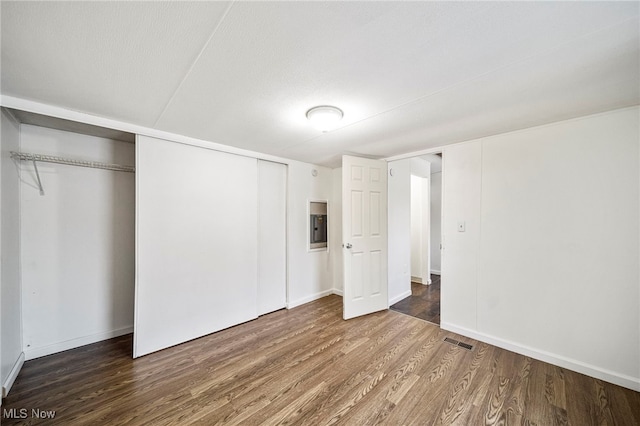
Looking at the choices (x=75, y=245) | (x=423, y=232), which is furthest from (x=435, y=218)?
(x=75, y=245)

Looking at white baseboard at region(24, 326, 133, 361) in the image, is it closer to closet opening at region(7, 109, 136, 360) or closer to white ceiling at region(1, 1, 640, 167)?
closet opening at region(7, 109, 136, 360)

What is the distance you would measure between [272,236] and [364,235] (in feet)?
4.37

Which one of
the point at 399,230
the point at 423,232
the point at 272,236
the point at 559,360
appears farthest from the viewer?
the point at 423,232

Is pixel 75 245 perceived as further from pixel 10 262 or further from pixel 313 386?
pixel 313 386

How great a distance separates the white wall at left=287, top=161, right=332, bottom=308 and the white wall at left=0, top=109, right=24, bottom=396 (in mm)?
2618

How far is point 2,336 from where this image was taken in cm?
173

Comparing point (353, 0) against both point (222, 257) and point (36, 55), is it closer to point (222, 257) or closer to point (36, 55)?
point (36, 55)

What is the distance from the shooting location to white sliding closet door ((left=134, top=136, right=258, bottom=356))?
7.67 feet

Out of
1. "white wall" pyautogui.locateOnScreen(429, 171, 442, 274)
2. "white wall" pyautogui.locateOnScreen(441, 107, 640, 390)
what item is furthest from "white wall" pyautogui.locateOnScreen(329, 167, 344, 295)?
"white wall" pyautogui.locateOnScreen(429, 171, 442, 274)

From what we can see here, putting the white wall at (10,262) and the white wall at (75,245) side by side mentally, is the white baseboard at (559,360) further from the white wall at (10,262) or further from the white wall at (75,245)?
the white wall at (10,262)

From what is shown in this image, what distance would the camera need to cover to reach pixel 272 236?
135 inches

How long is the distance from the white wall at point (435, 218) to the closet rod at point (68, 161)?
566cm

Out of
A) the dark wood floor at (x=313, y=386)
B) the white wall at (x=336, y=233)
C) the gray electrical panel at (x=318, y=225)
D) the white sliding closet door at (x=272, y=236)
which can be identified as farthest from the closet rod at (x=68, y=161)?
the white wall at (x=336, y=233)

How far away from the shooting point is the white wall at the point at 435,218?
5445 millimetres
